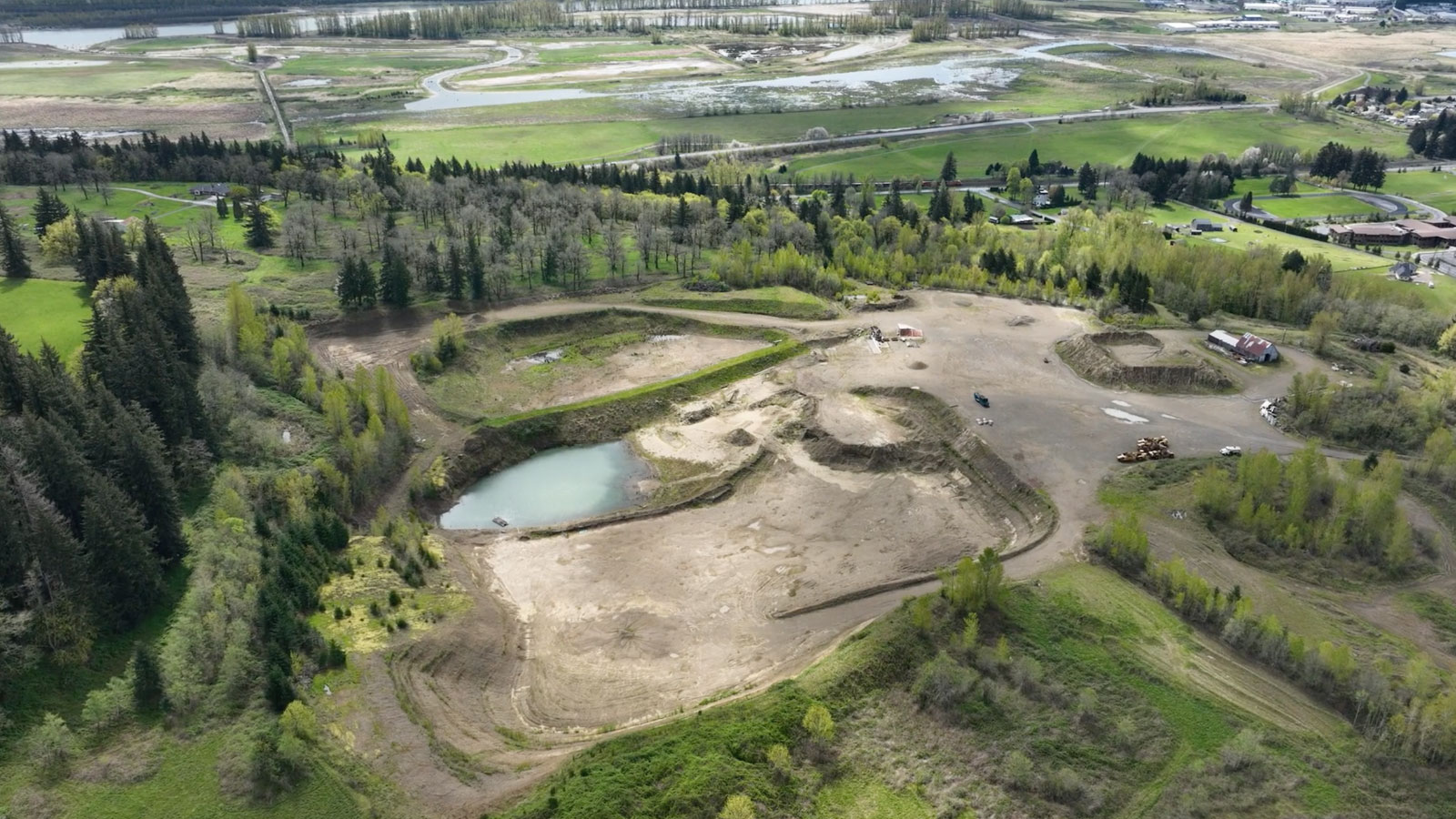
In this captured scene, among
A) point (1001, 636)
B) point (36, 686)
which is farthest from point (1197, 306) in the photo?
point (36, 686)

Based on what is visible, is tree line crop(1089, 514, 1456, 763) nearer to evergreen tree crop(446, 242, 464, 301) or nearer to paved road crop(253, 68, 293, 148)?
evergreen tree crop(446, 242, 464, 301)

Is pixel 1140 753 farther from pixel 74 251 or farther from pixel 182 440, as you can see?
pixel 74 251

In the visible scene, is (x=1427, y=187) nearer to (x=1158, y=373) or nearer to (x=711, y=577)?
(x=1158, y=373)

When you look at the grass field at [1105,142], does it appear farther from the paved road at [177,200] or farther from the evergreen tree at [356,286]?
the paved road at [177,200]

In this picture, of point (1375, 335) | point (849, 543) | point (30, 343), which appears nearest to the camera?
point (849, 543)

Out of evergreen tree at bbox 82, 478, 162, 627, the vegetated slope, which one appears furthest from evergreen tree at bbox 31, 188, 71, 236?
the vegetated slope

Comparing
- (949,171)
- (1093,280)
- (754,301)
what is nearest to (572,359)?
(754,301)
